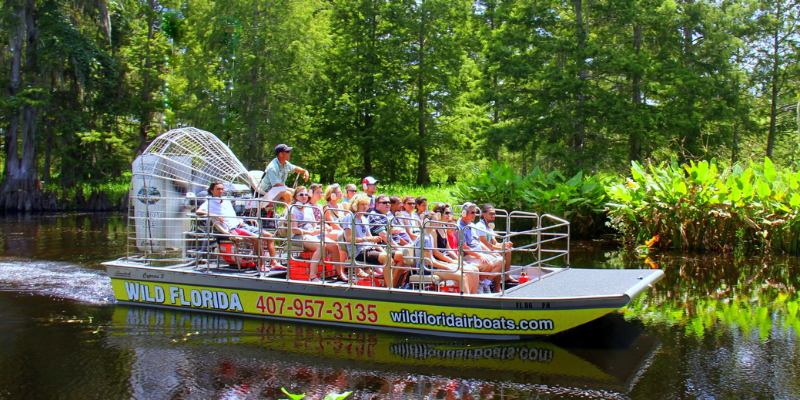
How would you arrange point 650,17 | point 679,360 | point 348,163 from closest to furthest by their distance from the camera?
point 679,360 < point 650,17 < point 348,163

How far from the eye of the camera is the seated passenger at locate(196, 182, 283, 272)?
12109mm

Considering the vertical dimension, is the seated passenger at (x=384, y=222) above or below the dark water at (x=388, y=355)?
above

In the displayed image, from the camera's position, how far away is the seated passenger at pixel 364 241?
1118 centimetres

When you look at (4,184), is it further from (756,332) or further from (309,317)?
(756,332)

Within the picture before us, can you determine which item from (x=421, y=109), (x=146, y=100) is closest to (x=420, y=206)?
(x=421, y=109)

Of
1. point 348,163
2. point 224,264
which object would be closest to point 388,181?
point 348,163

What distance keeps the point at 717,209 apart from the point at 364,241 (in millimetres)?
11645

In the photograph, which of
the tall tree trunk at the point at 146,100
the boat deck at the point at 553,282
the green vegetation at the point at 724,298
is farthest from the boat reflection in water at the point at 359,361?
the tall tree trunk at the point at 146,100

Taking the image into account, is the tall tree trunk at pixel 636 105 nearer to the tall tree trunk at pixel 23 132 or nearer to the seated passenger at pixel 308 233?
the seated passenger at pixel 308 233

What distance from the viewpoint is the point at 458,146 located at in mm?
41969

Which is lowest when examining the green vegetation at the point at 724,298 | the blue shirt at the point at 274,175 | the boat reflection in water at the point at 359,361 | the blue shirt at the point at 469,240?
the boat reflection in water at the point at 359,361

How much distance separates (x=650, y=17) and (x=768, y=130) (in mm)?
10783

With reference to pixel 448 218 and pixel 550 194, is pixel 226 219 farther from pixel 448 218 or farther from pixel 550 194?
pixel 550 194

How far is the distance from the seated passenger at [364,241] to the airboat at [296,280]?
0.45 feet
